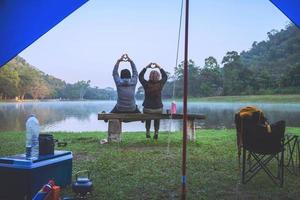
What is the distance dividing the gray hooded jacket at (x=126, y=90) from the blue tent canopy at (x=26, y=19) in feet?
9.47

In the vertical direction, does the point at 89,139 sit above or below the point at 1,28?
below

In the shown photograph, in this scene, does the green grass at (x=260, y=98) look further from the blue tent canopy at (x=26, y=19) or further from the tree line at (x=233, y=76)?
the blue tent canopy at (x=26, y=19)

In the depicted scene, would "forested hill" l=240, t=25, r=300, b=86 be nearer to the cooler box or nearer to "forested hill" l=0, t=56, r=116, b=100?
"forested hill" l=0, t=56, r=116, b=100

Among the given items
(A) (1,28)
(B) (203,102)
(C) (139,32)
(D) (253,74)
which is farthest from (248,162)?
(D) (253,74)

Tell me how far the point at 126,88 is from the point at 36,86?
40040mm

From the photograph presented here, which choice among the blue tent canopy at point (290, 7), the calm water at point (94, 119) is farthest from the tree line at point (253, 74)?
the blue tent canopy at point (290, 7)

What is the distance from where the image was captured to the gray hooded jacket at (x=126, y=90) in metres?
7.42

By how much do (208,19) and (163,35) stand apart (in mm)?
21812

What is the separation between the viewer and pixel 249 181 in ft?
14.7

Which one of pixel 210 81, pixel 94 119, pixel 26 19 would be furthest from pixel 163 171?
pixel 210 81

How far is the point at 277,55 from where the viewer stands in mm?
40906

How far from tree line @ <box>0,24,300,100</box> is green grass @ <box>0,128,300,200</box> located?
23.5m

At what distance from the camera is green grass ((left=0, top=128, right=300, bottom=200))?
3938 mm

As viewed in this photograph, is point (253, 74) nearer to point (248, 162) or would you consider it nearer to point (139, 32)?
point (139, 32)
